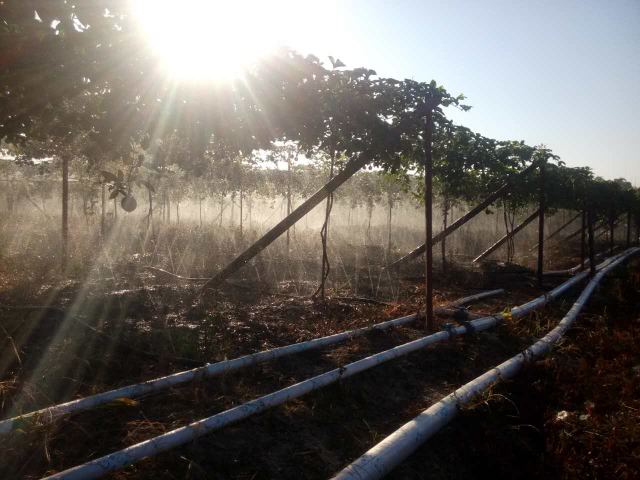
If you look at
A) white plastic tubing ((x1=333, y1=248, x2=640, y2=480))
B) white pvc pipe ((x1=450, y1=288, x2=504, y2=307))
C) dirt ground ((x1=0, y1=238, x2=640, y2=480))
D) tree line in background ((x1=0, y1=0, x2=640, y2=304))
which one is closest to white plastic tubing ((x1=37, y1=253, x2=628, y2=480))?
dirt ground ((x1=0, y1=238, x2=640, y2=480))

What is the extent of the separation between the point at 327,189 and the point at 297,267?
14.5 ft

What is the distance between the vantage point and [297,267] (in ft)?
33.6

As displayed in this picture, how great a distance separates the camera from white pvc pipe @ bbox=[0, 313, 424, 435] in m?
2.62

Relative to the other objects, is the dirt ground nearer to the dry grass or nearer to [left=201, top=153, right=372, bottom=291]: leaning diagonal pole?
the dry grass

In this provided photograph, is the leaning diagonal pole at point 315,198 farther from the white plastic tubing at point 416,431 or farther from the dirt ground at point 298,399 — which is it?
the white plastic tubing at point 416,431

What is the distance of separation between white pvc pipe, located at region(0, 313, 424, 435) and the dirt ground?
63 mm

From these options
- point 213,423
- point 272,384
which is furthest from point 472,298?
point 213,423

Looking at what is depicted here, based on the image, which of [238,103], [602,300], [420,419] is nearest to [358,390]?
[420,419]

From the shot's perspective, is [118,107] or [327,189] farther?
[327,189]

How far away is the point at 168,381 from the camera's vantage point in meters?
3.23

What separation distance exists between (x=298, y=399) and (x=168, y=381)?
96 cm

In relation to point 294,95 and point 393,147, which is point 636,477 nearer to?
point 393,147

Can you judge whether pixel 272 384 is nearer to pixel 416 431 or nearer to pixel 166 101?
pixel 416 431

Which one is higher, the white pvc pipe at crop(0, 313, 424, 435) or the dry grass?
the white pvc pipe at crop(0, 313, 424, 435)
